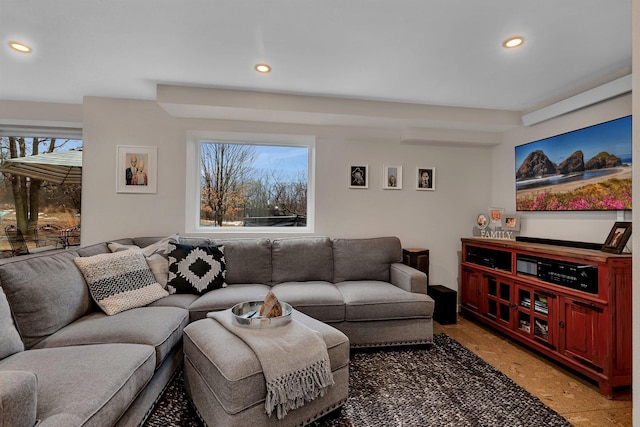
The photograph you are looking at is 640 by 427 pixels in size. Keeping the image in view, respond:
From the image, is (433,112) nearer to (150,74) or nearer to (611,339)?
(611,339)

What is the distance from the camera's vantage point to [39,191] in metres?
3.23

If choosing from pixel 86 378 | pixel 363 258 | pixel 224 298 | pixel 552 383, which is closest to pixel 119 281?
pixel 224 298

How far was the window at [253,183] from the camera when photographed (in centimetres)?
350

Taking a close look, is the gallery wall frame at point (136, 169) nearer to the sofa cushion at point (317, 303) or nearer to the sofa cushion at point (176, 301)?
the sofa cushion at point (176, 301)

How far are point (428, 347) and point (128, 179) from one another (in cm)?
337

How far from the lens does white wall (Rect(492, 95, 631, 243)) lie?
2.48 metres

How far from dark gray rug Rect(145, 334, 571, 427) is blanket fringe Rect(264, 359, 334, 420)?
0.29 m

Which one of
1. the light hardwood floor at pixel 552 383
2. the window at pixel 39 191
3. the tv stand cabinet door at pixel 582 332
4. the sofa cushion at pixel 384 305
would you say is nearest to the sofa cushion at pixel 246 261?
the sofa cushion at pixel 384 305

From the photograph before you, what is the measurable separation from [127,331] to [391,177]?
295 centimetres

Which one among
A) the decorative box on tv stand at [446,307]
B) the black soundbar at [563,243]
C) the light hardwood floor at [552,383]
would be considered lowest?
the light hardwood floor at [552,383]

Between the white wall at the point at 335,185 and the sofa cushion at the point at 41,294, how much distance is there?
125 cm

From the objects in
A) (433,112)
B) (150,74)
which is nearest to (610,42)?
(433,112)

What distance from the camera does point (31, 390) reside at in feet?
3.19

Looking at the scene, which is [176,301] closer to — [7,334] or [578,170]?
[7,334]
